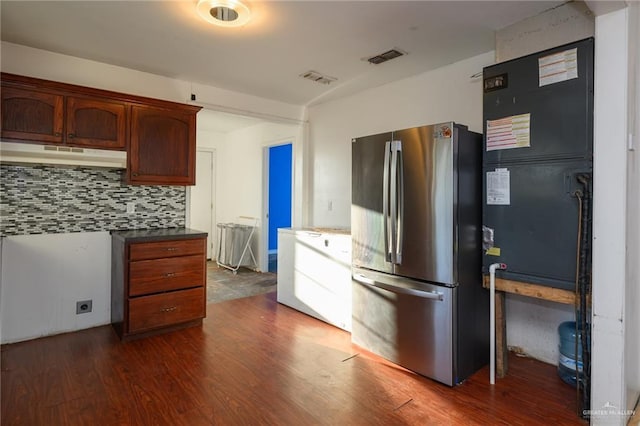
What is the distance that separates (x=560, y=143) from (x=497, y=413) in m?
1.62

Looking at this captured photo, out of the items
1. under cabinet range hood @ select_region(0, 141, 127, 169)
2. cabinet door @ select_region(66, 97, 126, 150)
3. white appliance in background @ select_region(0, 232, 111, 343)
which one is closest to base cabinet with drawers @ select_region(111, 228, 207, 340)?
white appliance in background @ select_region(0, 232, 111, 343)

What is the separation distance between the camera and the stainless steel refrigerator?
232cm

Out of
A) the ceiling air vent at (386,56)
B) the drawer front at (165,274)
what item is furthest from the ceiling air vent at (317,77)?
Result: the drawer front at (165,274)

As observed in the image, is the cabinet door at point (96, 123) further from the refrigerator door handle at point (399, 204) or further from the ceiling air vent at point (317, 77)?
the refrigerator door handle at point (399, 204)

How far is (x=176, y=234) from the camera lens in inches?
128

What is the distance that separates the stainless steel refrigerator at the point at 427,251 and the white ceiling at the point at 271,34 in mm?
792

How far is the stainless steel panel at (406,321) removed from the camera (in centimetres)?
233

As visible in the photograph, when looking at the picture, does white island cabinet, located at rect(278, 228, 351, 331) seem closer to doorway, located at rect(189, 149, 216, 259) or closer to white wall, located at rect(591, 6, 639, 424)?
white wall, located at rect(591, 6, 639, 424)

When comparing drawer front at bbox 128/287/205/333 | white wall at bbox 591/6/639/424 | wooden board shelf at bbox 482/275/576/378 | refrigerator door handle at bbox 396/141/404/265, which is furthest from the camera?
drawer front at bbox 128/287/205/333

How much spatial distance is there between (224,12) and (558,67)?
2098 mm

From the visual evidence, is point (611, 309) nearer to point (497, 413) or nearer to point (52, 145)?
point (497, 413)

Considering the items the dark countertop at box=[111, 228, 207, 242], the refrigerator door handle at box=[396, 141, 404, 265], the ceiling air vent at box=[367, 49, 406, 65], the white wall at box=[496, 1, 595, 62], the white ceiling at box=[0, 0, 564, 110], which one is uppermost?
the ceiling air vent at box=[367, 49, 406, 65]

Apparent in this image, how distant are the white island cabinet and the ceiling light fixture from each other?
196cm

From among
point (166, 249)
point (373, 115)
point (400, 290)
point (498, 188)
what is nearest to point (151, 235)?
point (166, 249)
